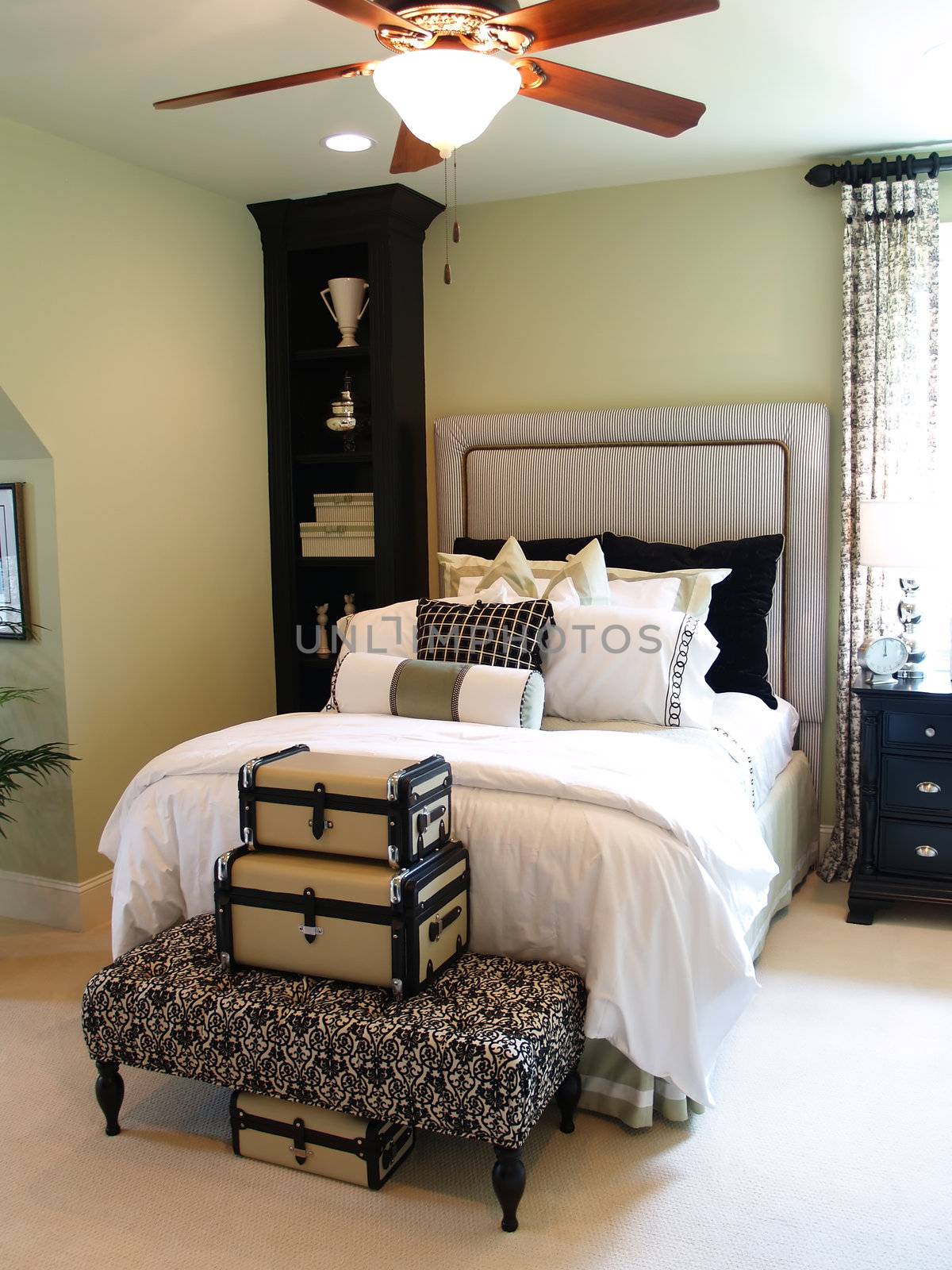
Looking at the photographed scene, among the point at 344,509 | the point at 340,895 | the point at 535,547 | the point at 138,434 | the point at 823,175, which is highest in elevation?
the point at 823,175

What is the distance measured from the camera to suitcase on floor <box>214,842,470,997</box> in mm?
2268

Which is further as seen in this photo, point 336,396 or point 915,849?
point 336,396

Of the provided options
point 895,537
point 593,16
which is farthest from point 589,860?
point 895,537

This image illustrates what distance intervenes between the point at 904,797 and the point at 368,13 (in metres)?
2.83

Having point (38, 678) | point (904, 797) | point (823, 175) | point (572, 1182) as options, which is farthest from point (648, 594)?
point (38, 678)

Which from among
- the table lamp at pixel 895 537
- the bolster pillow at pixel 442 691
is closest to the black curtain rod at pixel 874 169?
the table lamp at pixel 895 537

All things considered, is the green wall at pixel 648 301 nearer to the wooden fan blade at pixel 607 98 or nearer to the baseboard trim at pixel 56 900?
the wooden fan blade at pixel 607 98

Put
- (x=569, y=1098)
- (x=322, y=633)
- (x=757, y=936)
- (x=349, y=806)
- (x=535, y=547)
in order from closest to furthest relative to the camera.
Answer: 1. (x=349, y=806)
2. (x=569, y=1098)
3. (x=757, y=936)
4. (x=535, y=547)
5. (x=322, y=633)

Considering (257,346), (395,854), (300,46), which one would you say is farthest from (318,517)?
(395,854)

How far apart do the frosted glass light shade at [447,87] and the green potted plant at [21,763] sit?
7.76 feet

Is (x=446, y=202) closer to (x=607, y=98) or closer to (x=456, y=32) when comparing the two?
(x=607, y=98)

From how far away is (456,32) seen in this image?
2008 mm

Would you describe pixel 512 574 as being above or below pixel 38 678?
above

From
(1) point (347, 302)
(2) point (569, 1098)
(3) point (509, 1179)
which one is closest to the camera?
(3) point (509, 1179)
